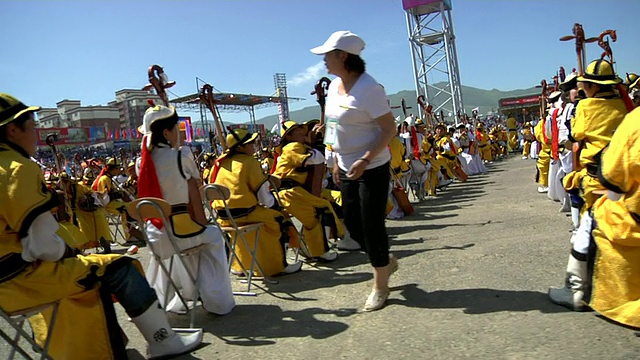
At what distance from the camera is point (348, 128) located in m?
3.66

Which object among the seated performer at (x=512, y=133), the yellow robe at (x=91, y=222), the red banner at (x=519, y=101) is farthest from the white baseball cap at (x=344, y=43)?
the red banner at (x=519, y=101)

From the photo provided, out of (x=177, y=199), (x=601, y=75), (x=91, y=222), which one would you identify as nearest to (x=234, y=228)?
(x=177, y=199)

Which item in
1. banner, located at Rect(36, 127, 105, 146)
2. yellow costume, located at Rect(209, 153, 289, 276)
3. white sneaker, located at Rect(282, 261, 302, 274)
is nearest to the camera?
yellow costume, located at Rect(209, 153, 289, 276)

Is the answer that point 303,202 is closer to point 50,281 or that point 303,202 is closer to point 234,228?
point 234,228

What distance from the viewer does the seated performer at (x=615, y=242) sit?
2.67m

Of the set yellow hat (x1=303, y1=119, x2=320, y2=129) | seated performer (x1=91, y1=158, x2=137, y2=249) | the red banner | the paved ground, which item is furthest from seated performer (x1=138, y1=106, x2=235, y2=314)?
the red banner

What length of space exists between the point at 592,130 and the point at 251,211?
3219 millimetres

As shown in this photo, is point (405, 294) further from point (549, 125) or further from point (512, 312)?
point (549, 125)

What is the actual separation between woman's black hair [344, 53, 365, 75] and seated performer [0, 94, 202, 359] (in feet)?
6.66

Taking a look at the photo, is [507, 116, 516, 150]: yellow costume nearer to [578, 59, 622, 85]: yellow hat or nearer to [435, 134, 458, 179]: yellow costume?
[435, 134, 458, 179]: yellow costume

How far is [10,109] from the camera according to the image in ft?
9.29

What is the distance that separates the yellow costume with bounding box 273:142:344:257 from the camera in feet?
19.0

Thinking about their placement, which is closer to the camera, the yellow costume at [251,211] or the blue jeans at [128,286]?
the blue jeans at [128,286]

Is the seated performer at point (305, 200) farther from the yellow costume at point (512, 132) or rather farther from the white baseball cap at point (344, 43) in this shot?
the yellow costume at point (512, 132)
